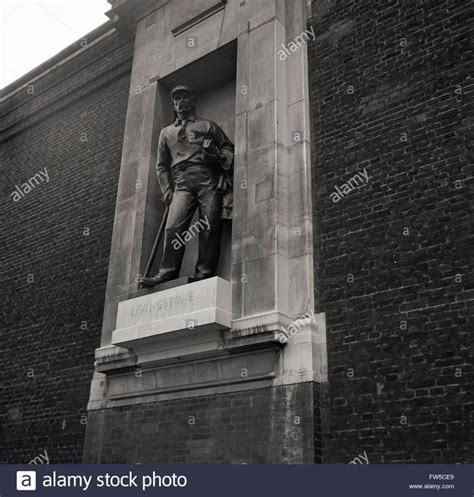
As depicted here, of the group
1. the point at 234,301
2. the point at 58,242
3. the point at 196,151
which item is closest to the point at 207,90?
the point at 196,151

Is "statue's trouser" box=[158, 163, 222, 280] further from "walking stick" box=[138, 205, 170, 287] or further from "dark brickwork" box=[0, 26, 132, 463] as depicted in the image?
"dark brickwork" box=[0, 26, 132, 463]

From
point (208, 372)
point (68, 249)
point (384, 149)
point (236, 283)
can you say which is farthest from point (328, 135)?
point (68, 249)

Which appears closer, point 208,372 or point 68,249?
point 208,372

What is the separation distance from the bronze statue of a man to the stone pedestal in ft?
1.22

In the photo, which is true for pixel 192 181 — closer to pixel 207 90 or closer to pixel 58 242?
pixel 207 90

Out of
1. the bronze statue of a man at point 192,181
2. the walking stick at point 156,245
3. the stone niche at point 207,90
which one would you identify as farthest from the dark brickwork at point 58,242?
the bronze statue of a man at point 192,181

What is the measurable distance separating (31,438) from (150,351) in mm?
3249

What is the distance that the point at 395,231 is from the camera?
8164 millimetres

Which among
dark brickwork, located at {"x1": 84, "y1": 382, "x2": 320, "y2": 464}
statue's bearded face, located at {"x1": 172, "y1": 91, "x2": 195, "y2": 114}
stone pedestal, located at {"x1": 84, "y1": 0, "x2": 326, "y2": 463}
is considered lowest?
dark brickwork, located at {"x1": 84, "y1": 382, "x2": 320, "y2": 464}

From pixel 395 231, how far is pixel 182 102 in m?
4.36

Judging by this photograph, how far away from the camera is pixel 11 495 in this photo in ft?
27.9

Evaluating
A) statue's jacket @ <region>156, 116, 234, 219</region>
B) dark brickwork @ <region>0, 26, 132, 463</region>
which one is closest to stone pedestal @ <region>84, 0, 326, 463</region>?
statue's jacket @ <region>156, 116, 234, 219</region>

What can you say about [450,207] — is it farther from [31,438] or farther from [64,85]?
[64,85]

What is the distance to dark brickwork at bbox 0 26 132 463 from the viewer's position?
11.1 metres
